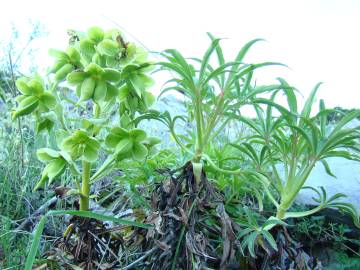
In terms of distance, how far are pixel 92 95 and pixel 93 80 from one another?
0.03 meters

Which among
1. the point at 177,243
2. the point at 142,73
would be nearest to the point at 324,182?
the point at 177,243

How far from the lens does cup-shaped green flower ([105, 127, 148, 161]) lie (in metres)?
0.87

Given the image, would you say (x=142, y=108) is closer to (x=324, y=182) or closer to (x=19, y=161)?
(x=19, y=161)

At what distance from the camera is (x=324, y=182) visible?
159 cm

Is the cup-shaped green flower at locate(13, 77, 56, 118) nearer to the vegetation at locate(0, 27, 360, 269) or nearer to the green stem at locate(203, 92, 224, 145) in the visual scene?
the vegetation at locate(0, 27, 360, 269)

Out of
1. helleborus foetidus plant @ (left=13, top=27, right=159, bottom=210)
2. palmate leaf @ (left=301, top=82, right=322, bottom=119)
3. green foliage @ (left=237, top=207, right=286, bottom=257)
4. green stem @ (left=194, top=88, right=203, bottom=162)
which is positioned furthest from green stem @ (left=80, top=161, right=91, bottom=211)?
palmate leaf @ (left=301, top=82, right=322, bottom=119)

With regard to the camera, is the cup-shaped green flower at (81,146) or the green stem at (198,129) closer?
the cup-shaped green flower at (81,146)

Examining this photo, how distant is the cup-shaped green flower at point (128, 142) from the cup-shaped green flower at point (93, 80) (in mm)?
84

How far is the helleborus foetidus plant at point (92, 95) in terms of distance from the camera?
85cm

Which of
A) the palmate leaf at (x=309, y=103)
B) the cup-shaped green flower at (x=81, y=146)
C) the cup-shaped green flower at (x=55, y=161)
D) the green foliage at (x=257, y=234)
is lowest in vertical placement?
the green foliage at (x=257, y=234)

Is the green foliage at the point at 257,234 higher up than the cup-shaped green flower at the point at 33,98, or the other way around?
the cup-shaped green flower at the point at 33,98

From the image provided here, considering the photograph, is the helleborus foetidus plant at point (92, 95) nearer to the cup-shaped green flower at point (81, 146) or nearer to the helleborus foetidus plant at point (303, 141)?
the cup-shaped green flower at point (81, 146)

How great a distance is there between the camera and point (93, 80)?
0.85 meters

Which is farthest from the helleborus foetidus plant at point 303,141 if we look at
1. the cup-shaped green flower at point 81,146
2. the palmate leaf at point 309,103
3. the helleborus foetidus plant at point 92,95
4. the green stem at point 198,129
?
the cup-shaped green flower at point 81,146
